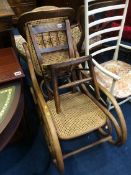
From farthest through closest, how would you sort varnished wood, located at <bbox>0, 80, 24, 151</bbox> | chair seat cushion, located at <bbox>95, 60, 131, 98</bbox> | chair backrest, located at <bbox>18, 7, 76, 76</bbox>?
chair seat cushion, located at <bbox>95, 60, 131, 98</bbox>, chair backrest, located at <bbox>18, 7, 76, 76</bbox>, varnished wood, located at <bbox>0, 80, 24, 151</bbox>

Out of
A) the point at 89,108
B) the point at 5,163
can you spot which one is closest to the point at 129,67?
the point at 89,108

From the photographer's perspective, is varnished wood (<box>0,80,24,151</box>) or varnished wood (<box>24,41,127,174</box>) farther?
varnished wood (<box>24,41,127,174</box>)

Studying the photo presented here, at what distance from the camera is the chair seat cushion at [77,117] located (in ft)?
4.25

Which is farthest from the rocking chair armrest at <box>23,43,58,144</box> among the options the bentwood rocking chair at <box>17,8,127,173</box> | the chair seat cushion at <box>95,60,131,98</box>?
the chair seat cushion at <box>95,60,131,98</box>

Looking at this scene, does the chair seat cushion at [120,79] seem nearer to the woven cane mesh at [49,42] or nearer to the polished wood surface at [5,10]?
the woven cane mesh at [49,42]

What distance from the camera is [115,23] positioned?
239 centimetres

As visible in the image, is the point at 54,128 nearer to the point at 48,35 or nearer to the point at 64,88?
the point at 64,88

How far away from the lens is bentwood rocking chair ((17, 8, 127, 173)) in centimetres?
129

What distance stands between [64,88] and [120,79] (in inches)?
22.2

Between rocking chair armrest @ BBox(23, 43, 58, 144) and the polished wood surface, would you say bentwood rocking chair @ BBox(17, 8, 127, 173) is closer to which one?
rocking chair armrest @ BBox(23, 43, 58, 144)

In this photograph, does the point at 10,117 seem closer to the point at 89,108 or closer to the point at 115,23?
the point at 89,108

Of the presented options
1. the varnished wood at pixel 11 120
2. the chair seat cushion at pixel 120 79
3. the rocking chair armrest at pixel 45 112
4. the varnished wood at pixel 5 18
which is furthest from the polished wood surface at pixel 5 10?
the chair seat cushion at pixel 120 79

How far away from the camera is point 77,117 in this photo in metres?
1.40

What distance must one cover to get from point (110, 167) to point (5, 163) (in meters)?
0.86
